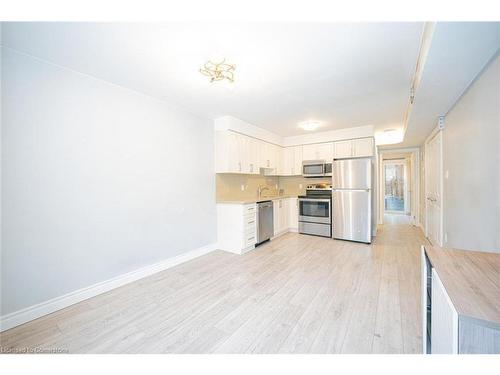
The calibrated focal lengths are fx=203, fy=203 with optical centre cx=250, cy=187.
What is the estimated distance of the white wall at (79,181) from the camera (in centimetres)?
179

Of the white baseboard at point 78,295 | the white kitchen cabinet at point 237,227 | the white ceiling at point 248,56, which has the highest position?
the white ceiling at point 248,56

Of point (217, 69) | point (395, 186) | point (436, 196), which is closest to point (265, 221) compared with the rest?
point (217, 69)

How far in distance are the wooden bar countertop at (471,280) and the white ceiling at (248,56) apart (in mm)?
1694

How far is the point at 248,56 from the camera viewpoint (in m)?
1.93

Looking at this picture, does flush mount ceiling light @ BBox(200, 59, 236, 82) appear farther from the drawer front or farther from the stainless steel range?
the stainless steel range

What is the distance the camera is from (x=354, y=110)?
338 centimetres

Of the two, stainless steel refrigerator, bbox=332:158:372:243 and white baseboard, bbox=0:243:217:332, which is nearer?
white baseboard, bbox=0:243:217:332

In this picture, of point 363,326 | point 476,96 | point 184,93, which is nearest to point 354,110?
point 476,96

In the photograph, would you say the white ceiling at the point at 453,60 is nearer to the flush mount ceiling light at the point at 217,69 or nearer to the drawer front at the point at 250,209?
the flush mount ceiling light at the point at 217,69

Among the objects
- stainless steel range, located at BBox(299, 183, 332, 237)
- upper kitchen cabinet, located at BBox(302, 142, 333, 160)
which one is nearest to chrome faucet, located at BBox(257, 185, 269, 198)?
stainless steel range, located at BBox(299, 183, 332, 237)

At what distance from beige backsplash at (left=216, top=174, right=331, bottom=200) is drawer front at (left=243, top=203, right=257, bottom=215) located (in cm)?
58

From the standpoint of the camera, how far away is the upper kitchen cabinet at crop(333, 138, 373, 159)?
4277 mm

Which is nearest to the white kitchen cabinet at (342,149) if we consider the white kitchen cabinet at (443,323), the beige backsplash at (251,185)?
the beige backsplash at (251,185)
